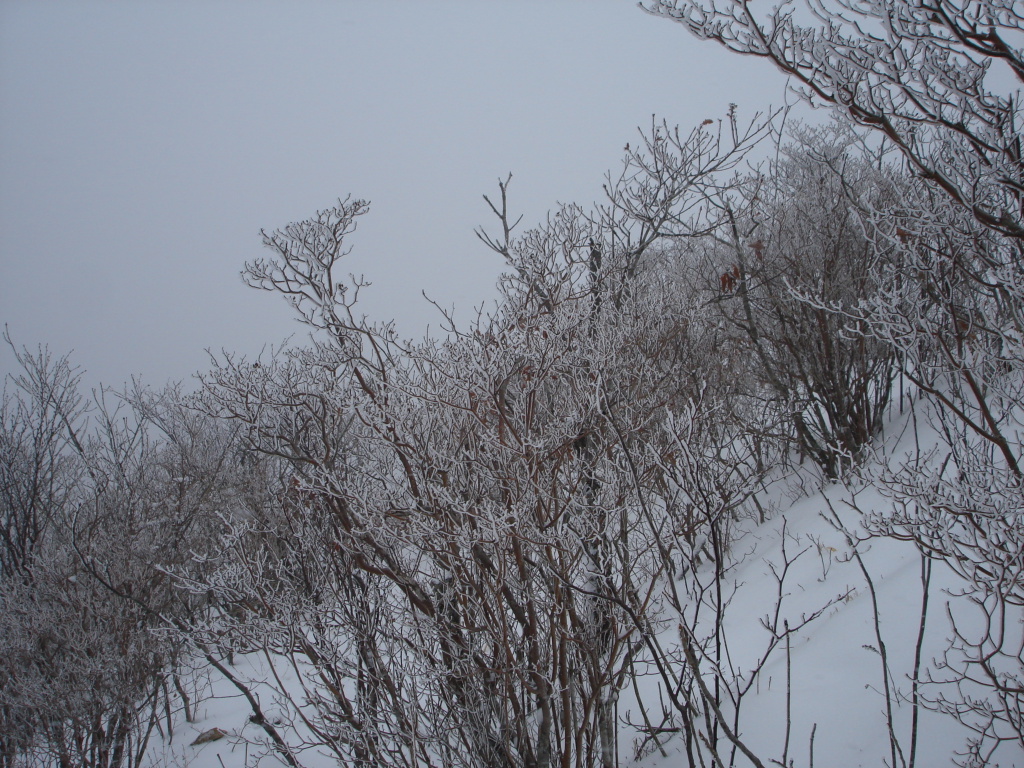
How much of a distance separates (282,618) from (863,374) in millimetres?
7628

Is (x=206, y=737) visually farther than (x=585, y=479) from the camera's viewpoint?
Yes

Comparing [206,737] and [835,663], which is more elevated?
[206,737]

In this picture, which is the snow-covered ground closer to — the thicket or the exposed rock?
the thicket

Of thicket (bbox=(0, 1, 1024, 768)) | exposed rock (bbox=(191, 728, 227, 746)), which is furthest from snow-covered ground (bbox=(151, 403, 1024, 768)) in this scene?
exposed rock (bbox=(191, 728, 227, 746))

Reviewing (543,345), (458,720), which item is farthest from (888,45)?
(458,720)

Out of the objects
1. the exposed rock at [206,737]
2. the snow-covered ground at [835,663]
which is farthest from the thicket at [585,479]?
the exposed rock at [206,737]

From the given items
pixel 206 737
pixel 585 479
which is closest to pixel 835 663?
pixel 585 479

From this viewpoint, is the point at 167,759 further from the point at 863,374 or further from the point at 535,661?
the point at 863,374

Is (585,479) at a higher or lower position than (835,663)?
higher

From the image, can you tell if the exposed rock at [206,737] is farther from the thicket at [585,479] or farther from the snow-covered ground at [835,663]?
the snow-covered ground at [835,663]

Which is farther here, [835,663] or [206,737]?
[206,737]

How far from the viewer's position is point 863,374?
25.8 feet

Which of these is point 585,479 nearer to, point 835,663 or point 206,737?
point 835,663

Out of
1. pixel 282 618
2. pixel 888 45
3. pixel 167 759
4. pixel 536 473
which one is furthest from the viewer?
pixel 167 759
